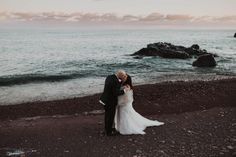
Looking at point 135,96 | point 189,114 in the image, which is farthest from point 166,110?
point 135,96

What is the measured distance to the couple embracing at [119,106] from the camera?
12.0 m

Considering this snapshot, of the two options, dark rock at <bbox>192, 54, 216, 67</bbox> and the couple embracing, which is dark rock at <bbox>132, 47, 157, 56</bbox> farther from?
the couple embracing

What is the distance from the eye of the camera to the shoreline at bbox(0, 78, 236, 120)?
16953 mm

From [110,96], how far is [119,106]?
0.63 metres

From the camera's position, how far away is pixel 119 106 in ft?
41.0

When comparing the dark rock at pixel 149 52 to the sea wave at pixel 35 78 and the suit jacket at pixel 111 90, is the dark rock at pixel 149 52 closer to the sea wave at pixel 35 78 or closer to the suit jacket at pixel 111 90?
the sea wave at pixel 35 78

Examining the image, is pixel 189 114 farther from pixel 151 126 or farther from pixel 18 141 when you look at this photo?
pixel 18 141

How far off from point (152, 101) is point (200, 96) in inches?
108

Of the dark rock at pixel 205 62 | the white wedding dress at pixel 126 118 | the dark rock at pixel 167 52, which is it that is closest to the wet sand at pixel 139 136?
the white wedding dress at pixel 126 118

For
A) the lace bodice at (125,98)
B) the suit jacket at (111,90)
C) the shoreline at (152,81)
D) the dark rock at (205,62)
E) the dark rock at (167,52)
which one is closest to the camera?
the suit jacket at (111,90)

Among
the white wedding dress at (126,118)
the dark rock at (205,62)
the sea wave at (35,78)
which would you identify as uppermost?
the white wedding dress at (126,118)

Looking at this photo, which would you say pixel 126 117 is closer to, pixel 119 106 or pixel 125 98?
pixel 119 106

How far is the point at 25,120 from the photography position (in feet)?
49.5

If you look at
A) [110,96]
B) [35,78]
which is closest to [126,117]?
[110,96]
